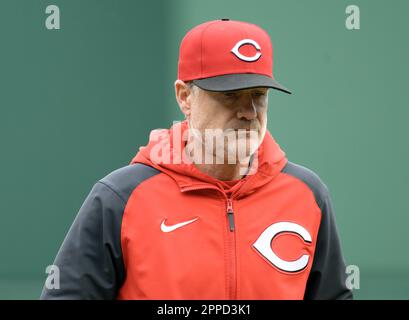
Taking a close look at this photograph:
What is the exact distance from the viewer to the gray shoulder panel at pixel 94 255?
2.17 metres

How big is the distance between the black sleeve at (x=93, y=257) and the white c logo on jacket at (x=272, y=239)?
351 mm

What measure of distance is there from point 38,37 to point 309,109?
1855 millimetres

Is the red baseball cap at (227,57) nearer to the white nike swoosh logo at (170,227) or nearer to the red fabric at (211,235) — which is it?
the red fabric at (211,235)

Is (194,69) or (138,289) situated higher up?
(194,69)

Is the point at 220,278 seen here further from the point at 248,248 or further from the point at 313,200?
the point at 313,200

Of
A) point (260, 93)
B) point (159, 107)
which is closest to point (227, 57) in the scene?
point (260, 93)

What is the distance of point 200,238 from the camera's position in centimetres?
221

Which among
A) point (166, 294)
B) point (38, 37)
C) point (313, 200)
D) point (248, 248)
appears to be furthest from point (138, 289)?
point (38, 37)

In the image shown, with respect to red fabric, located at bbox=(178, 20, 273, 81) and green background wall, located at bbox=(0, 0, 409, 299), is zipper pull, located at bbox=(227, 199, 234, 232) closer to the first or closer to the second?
red fabric, located at bbox=(178, 20, 273, 81)

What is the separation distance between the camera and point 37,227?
5.98 meters

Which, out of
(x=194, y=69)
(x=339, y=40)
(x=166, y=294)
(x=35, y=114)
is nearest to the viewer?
(x=166, y=294)

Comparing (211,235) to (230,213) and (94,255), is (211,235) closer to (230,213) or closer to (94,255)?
(230,213)

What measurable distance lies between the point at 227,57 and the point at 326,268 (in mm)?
610

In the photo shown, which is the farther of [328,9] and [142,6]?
[142,6]
